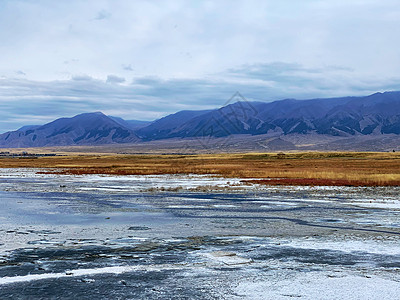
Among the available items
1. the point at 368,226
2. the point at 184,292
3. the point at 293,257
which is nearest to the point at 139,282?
the point at 184,292

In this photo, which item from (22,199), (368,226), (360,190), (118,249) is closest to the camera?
(118,249)

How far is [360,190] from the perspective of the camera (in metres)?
36.6

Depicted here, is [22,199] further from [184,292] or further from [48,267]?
[184,292]

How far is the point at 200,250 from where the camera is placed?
47.6 feet

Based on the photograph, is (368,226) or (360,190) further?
(360,190)

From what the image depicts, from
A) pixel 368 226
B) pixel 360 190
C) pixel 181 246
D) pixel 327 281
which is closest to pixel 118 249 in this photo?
pixel 181 246

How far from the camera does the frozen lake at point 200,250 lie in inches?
412

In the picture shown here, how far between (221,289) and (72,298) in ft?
10.4

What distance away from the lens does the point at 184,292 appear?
10.2 meters

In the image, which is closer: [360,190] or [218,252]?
[218,252]

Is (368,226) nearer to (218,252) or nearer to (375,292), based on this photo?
(218,252)

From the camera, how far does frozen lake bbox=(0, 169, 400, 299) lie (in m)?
10.5

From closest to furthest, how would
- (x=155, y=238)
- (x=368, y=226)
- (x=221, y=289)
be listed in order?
(x=221, y=289), (x=155, y=238), (x=368, y=226)

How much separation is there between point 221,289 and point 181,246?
4.88 m
